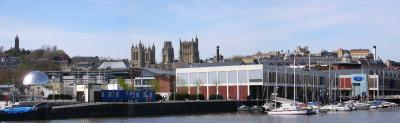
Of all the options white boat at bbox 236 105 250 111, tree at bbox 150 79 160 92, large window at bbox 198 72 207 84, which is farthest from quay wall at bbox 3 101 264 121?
tree at bbox 150 79 160 92

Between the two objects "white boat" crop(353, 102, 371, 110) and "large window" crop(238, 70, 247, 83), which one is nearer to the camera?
"white boat" crop(353, 102, 371, 110)

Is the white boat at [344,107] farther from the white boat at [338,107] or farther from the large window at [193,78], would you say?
the large window at [193,78]

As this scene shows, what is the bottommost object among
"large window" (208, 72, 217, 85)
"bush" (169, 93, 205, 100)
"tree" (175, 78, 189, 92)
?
"bush" (169, 93, 205, 100)

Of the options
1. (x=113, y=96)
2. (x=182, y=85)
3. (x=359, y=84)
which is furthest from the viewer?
(x=359, y=84)

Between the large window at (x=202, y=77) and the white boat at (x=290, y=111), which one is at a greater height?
the large window at (x=202, y=77)

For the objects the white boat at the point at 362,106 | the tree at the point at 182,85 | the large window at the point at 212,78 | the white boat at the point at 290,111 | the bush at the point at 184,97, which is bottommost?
the white boat at the point at 362,106

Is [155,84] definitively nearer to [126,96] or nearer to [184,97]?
[184,97]

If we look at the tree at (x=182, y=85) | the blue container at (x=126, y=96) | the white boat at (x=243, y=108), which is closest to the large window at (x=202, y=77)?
the tree at (x=182, y=85)

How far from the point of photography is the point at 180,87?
495 feet

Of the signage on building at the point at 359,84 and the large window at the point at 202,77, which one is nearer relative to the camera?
the large window at the point at 202,77

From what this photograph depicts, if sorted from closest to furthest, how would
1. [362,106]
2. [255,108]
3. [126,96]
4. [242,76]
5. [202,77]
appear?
[126,96]
[255,108]
[362,106]
[242,76]
[202,77]

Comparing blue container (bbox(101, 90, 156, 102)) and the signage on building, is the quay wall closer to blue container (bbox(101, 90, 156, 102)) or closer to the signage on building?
blue container (bbox(101, 90, 156, 102))

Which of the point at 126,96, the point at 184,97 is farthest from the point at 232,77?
the point at 126,96

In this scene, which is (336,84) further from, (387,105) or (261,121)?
(261,121)
